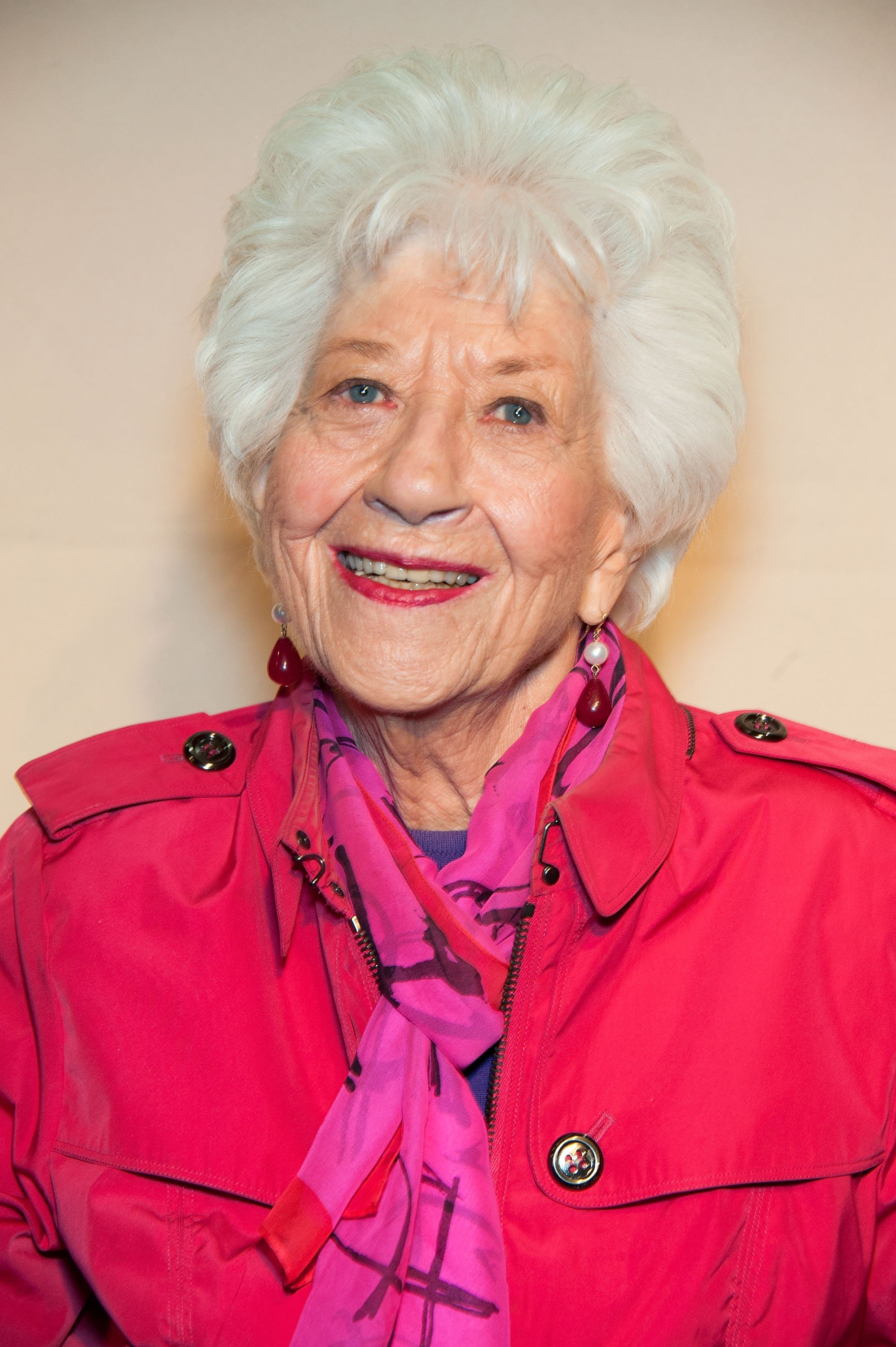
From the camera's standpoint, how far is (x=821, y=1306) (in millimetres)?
1616

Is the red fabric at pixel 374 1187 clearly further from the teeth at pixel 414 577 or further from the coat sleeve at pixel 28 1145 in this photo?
the teeth at pixel 414 577

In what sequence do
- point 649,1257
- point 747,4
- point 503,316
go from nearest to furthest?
point 649,1257 < point 503,316 < point 747,4

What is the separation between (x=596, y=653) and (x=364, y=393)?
0.54m

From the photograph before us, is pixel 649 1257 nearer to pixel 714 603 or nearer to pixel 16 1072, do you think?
pixel 16 1072

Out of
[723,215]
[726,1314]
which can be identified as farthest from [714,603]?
[726,1314]

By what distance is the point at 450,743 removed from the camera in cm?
195

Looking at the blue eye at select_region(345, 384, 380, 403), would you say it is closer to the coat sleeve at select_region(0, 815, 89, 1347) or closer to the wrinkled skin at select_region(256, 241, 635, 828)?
the wrinkled skin at select_region(256, 241, 635, 828)

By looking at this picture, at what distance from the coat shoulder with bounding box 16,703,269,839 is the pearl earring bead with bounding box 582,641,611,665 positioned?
1.88ft

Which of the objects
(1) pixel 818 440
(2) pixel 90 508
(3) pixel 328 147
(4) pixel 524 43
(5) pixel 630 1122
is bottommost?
(5) pixel 630 1122

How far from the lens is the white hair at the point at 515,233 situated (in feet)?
5.82

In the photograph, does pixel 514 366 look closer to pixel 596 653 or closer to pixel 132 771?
pixel 596 653

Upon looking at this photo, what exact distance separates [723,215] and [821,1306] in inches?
A: 61.9

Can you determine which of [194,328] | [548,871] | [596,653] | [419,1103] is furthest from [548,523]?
[194,328]

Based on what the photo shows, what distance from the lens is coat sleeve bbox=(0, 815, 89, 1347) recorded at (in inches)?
69.1
